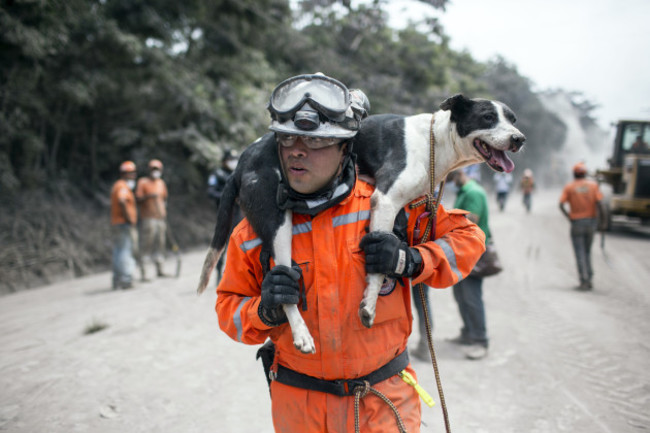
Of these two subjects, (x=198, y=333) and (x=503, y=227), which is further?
(x=503, y=227)

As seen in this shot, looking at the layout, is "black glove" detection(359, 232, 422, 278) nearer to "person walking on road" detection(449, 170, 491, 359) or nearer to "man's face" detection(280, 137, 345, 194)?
"man's face" detection(280, 137, 345, 194)

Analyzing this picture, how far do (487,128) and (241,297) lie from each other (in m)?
1.28

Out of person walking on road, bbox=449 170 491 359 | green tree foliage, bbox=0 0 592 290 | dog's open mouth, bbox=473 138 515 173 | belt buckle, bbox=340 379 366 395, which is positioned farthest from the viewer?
green tree foliage, bbox=0 0 592 290

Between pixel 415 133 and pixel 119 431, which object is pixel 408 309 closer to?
pixel 415 133

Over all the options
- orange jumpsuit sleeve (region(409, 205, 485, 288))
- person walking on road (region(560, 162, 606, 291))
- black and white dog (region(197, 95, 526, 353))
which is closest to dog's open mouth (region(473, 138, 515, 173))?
black and white dog (region(197, 95, 526, 353))

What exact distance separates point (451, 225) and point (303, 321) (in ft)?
2.47

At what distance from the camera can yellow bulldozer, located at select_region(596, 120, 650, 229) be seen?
1156cm

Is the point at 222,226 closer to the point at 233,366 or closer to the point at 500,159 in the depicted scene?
the point at 500,159

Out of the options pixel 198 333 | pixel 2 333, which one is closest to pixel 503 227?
pixel 198 333

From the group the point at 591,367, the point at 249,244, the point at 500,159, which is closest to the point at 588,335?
the point at 591,367

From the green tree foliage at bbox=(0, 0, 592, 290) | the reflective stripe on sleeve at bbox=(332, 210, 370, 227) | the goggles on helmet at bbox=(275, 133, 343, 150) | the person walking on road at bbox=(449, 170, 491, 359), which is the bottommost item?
the person walking on road at bbox=(449, 170, 491, 359)

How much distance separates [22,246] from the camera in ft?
28.5

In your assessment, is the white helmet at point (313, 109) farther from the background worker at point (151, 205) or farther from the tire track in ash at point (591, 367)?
the background worker at point (151, 205)

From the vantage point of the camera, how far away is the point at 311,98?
63.1 inches
